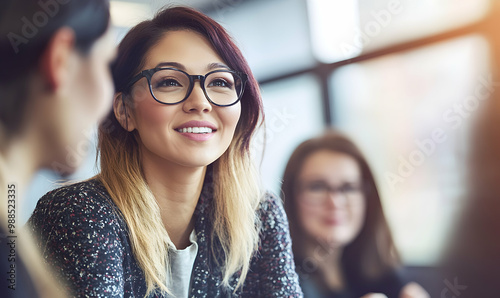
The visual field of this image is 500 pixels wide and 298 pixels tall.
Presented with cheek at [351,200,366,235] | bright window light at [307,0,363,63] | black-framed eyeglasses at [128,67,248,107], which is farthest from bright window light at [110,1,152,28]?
cheek at [351,200,366,235]

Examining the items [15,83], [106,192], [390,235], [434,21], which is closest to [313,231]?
[390,235]

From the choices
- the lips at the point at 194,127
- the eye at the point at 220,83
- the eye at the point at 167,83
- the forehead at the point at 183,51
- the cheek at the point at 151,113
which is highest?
the forehead at the point at 183,51

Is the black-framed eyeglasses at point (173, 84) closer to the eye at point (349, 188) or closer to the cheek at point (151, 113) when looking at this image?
the cheek at point (151, 113)

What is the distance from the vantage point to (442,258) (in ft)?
4.09

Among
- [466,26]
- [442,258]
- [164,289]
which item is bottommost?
[442,258]

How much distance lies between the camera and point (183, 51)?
94 cm

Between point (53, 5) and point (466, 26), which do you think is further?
point (466, 26)

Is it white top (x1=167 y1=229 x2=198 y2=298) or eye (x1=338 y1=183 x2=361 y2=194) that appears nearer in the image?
white top (x1=167 y1=229 x2=198 y2=298)

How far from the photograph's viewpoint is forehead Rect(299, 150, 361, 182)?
1.19m

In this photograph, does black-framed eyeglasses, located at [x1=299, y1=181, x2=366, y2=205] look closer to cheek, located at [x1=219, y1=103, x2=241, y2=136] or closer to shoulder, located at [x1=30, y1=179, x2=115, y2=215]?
cheek, located at [x1=219, y1=103, x2=241, y2=136]

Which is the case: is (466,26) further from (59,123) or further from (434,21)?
(59,123)

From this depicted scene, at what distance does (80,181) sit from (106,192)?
71 millimetres

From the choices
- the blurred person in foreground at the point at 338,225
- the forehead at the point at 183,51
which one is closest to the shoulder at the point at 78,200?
the forehead at the point at 183,51

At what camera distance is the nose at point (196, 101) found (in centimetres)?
93
